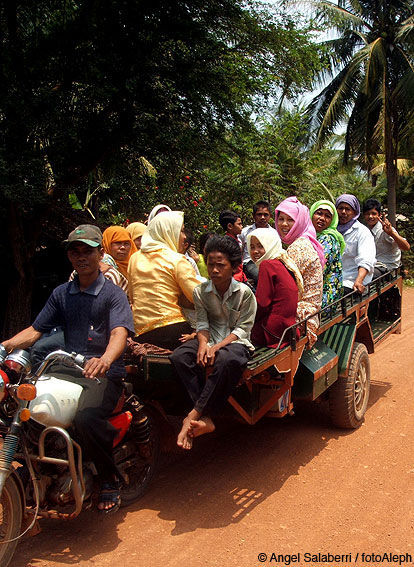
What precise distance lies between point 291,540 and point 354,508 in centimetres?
62

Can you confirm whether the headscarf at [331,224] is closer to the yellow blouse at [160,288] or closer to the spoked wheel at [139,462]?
the yellow blouse at [160,288]

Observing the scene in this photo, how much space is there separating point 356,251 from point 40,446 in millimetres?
4288

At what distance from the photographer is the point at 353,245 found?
6457mm

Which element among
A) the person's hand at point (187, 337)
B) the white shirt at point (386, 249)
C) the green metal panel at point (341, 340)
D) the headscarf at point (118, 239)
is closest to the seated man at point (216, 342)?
the person's hand at point (187, 337)

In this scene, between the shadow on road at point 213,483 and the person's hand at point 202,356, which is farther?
the person's hand at point 202,356

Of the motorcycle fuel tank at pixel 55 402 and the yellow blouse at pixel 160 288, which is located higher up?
the yellow blouse at pixel 160 288

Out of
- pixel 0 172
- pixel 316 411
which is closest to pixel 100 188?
pixel 0 172

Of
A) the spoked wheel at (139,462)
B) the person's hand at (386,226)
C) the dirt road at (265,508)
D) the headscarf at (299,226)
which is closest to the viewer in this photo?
the dirt road at (265,508)

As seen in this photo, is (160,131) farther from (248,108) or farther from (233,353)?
(233,353)

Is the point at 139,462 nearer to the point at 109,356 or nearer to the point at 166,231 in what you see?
the point at 109,356

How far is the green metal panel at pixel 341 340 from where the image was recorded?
17.0 ft

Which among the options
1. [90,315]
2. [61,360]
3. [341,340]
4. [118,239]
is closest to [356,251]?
[341,340]

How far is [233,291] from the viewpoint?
13.3 feet

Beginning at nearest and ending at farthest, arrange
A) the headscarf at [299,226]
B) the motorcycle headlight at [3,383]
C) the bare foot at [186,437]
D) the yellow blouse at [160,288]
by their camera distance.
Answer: the motorcycle headlight at [3,383] → the bare foot at [186,437] → the yellow blouse at [160,288] → the headscarf at [299,226]
